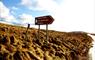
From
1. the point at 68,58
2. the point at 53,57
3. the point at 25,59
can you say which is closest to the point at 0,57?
the point at 25,59

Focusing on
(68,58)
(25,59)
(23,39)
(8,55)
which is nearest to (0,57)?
(8,55)

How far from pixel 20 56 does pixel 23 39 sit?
428cm

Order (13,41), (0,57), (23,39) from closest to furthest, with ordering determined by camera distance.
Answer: (0,57), (13,41), (23,39)

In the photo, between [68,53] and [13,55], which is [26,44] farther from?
[68,53]

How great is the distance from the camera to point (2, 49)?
52.0ft

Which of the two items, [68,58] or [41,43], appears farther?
[68,58]

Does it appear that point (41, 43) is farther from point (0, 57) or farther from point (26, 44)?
point (0, 57)

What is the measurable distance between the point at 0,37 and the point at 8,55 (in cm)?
287

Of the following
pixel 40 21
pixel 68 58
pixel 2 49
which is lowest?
pixel 68 58

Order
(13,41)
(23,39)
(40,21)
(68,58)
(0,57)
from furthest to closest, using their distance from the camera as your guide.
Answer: (68,58), (40,21), (23,39), (13,41), (0,57)

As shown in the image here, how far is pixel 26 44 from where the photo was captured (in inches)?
709

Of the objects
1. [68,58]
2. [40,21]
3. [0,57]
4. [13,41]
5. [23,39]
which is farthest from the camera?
[68,58]

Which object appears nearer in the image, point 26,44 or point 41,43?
point 26,44

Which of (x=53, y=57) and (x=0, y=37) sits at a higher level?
(x=0, y=37)
